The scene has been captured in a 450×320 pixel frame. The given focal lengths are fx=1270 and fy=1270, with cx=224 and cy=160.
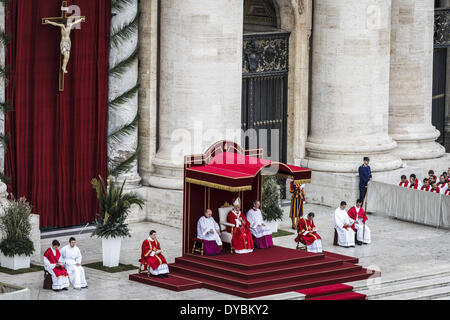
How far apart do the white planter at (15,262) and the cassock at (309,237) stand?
675 centimetres

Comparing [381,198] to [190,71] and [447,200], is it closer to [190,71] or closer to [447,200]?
[447,200]

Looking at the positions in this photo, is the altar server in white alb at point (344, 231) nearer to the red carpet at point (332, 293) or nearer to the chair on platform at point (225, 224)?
the chair on platform at point (225, 224)

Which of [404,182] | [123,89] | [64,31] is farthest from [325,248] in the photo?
[64,31]

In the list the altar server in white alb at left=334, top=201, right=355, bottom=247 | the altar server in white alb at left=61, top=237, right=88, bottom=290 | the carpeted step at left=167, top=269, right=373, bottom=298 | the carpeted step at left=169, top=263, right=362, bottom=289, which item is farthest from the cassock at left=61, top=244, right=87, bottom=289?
the altar server in white alb at left=334, top=201, right=355, bottom=247

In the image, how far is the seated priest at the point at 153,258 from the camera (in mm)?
28734

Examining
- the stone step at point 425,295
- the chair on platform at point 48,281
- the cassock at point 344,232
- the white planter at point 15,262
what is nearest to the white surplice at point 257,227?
the cassock at point 344,232

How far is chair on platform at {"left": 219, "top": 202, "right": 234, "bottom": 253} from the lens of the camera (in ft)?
98.5

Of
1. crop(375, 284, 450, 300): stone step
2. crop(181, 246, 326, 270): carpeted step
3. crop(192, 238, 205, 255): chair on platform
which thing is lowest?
crop(375, 284, 450, 300): stone step

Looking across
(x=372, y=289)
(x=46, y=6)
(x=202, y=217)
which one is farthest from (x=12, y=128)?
(x=372, y=289)

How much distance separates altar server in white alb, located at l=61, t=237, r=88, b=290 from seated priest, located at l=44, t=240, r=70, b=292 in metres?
0.18

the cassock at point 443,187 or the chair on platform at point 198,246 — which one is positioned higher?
the cassock at point 443,187

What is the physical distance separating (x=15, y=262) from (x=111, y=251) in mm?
2256

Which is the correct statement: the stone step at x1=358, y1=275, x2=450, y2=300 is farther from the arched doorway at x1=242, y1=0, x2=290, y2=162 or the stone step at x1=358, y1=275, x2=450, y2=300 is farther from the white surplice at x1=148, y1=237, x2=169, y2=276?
the arched doorway at x1=242, y1=0, x2=290, y2=162
